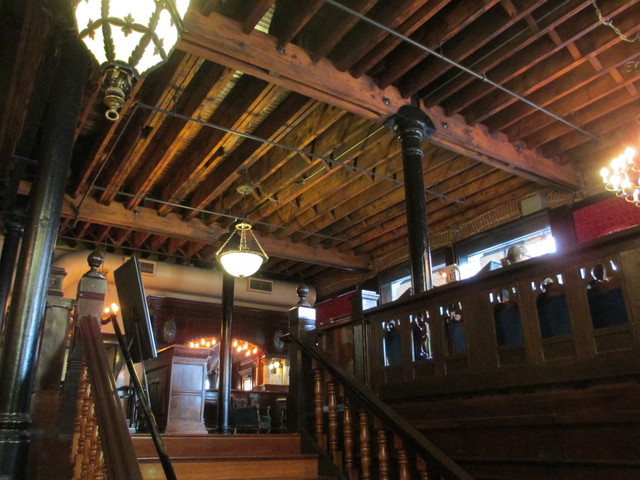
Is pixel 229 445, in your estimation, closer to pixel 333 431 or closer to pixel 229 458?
pixel 229 458

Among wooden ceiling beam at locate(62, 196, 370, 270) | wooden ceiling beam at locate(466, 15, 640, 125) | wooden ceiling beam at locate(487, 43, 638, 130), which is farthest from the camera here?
wooden ceiling beam at locate(62, 196, 370, 270)

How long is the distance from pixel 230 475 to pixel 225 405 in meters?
6.44

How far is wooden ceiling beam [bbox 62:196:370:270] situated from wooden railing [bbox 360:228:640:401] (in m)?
6.16

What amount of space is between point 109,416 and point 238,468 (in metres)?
1.26

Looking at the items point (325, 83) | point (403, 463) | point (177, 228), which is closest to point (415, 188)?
point (325, 83)

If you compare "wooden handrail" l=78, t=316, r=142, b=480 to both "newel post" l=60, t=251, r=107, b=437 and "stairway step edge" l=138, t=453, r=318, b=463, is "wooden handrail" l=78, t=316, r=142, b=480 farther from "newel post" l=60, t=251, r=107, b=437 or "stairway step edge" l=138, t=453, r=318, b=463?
"stairway step edge" l=138, t=453, r=318, b=463

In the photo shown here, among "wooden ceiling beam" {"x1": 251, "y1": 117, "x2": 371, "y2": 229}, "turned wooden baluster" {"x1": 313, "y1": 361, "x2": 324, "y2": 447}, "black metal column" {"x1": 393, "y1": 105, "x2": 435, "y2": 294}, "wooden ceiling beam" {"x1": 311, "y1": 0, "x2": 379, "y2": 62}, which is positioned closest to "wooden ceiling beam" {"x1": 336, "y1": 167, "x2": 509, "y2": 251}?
"wooden ceiling beam" {"x1": 251, "y1": 117, "x2": 371, "y2": 229}

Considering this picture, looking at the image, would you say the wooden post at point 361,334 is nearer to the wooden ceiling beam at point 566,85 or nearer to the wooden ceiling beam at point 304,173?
the wooden ceiling beam at point 304,173

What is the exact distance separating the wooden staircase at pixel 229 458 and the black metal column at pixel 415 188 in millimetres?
2192

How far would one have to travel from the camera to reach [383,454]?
3.28 metres

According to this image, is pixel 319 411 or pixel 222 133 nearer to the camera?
pixel 319 411

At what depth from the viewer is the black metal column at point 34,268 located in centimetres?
347

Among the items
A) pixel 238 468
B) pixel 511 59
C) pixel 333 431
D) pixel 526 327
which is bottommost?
pixel 238 468

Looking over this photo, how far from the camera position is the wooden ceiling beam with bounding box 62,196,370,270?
888cm
